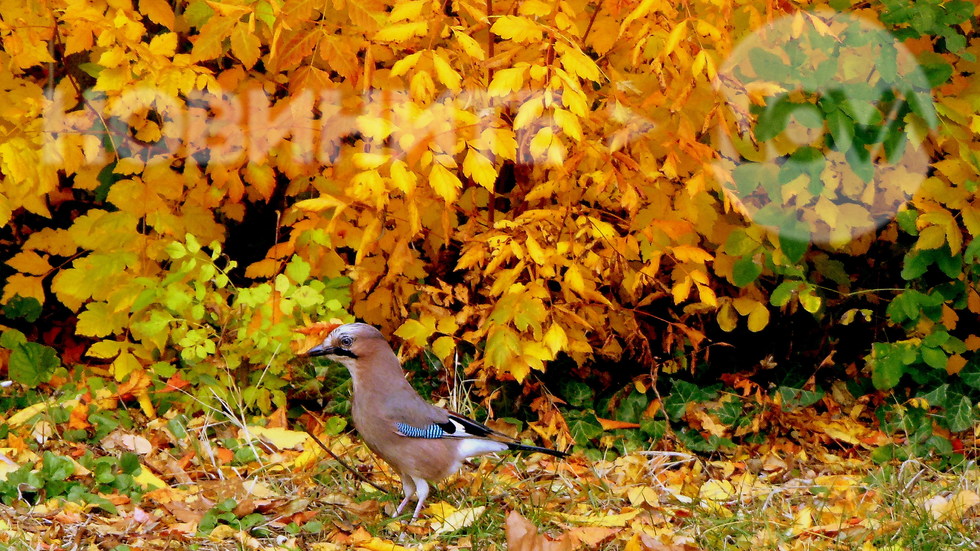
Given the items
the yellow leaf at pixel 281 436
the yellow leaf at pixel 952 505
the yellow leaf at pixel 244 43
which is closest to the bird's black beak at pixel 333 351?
the yellow leaf at pixel 281 436

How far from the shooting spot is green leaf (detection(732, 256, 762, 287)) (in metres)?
4.54

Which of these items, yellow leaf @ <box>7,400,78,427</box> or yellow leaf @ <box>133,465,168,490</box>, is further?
yellow leaf @ <box>7,400,78,427</box>

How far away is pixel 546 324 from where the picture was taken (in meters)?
4.43

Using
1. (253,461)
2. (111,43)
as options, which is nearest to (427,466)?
(253,461)

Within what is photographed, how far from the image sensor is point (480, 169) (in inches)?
148

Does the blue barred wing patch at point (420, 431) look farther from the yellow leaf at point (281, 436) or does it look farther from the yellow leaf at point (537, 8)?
the yellow leaf at point (537, 8)

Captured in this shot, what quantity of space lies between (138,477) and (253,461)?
0.44 metres

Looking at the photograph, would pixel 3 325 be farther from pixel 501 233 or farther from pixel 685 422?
pixel 685 422

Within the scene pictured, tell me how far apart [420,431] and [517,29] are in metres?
1.35

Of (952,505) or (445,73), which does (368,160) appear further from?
(952,505)

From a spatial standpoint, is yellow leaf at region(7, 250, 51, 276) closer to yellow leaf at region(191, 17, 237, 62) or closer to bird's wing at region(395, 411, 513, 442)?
yellow leaf at region(191, 17, 237, 62)

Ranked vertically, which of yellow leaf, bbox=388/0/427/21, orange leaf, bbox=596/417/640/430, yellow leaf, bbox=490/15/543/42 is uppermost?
yellow leaf, bbox=388/0/427/21

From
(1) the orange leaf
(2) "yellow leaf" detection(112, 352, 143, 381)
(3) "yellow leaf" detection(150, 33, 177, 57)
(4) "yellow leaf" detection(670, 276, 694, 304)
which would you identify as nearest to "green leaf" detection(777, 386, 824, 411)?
(1) the orange leaf

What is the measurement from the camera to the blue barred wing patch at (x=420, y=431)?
378cm
